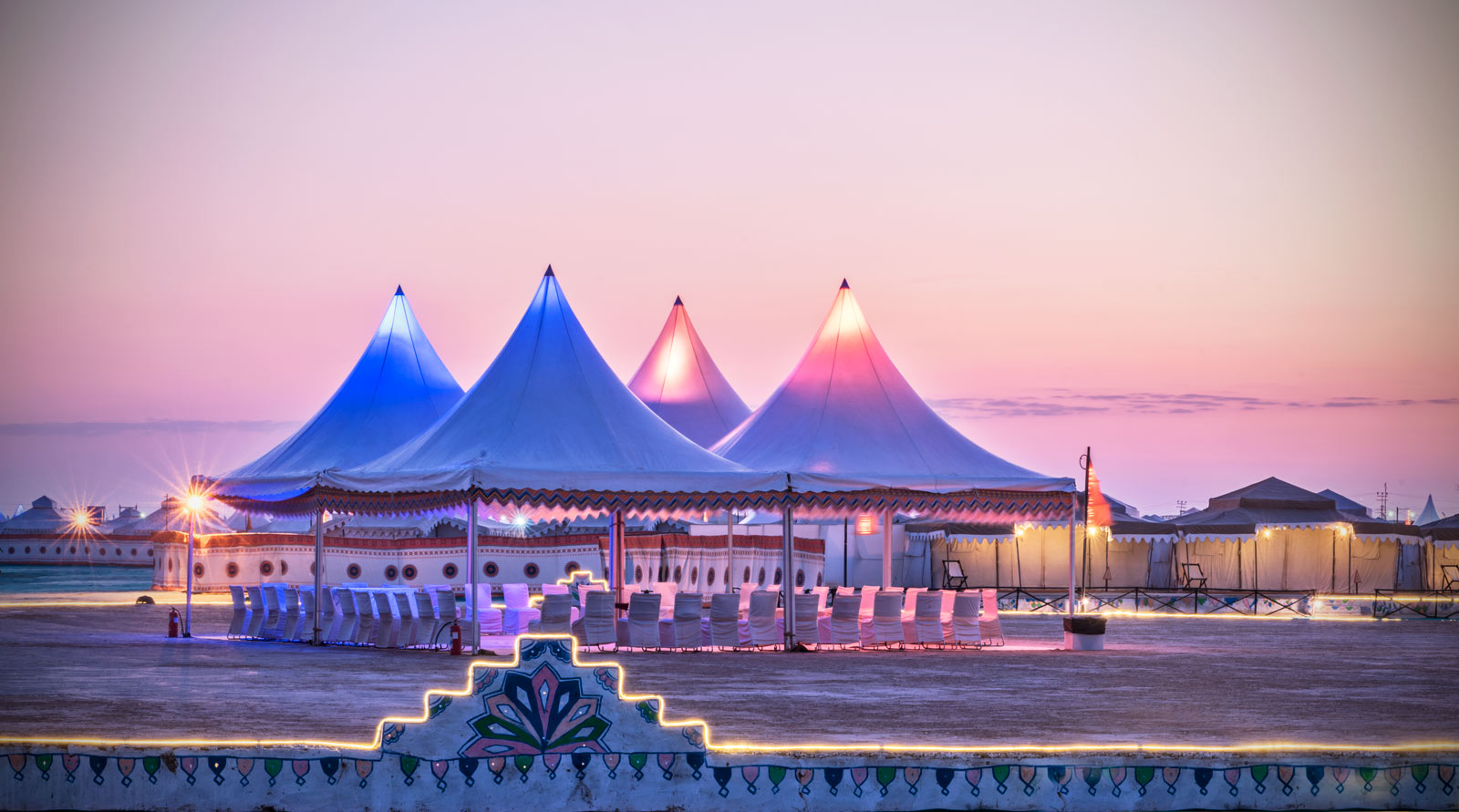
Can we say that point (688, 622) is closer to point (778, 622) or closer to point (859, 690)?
point (778, 622)

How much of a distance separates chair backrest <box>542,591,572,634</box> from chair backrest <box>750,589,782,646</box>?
A: 8.82 ft

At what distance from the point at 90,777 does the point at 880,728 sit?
6139mm

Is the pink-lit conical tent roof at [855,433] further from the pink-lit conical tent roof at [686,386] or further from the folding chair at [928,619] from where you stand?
the pink-lit conical tent roof at [686,386]

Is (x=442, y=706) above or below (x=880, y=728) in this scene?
above

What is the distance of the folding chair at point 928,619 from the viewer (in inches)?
862

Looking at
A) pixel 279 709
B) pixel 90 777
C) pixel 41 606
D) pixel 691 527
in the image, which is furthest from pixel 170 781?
pixel 691 527

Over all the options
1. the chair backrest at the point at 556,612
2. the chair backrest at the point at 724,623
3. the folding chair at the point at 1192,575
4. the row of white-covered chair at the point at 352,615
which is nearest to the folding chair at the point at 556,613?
the chair backrest at the point at 556,612

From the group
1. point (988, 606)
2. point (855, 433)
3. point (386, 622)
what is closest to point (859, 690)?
point (988, 606)

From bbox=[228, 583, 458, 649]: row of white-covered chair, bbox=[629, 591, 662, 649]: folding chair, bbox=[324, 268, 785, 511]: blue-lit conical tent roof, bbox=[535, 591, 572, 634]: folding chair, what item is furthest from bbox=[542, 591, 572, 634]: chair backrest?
bbox=[324, 268, 785, 511]: blue-lit conical tent roof

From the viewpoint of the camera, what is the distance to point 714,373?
110 ft

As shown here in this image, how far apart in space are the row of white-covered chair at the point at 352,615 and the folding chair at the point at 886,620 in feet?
20.1

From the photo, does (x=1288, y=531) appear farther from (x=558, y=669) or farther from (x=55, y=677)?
(x=558, y=669)

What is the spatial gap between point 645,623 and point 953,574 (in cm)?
2762

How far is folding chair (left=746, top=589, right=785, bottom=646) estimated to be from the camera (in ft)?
69.7
